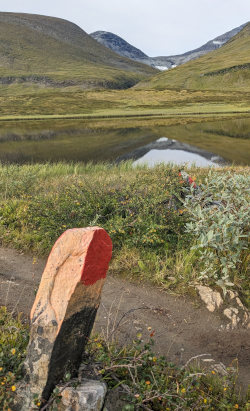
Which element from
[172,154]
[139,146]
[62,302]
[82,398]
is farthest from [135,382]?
[139,146]

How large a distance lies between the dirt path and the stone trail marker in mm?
1552

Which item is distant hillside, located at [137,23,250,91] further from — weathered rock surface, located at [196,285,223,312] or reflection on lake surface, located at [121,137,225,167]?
weathered rock surface, located at [196,285,223,312]

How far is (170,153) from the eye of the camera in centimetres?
3009

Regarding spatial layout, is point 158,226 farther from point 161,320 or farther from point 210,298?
point 161,320

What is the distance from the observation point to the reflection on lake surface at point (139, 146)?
2844cm

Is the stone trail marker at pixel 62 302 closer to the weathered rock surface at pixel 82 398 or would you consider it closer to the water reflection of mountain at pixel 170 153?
the weathered rock surface at pixel 82 398

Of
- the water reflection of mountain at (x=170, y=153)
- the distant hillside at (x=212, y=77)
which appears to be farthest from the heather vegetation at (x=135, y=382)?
the distant hillside at (x=212, y=77)

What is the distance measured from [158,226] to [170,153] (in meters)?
22.8

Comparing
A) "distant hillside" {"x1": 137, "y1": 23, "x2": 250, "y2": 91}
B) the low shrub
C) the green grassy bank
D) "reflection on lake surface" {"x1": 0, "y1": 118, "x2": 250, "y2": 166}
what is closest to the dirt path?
the green grassy bank

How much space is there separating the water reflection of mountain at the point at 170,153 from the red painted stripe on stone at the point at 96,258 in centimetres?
2280

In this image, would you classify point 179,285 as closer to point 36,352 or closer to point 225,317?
point 225,317

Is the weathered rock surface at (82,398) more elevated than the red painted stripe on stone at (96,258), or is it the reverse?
the red painted stripe on stone at (96,258)

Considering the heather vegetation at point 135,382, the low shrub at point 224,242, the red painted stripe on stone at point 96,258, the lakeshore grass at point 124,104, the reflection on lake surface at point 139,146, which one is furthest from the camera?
the lakeshore grass at point 124,104

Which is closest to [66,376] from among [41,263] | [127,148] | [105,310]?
[105,310]
